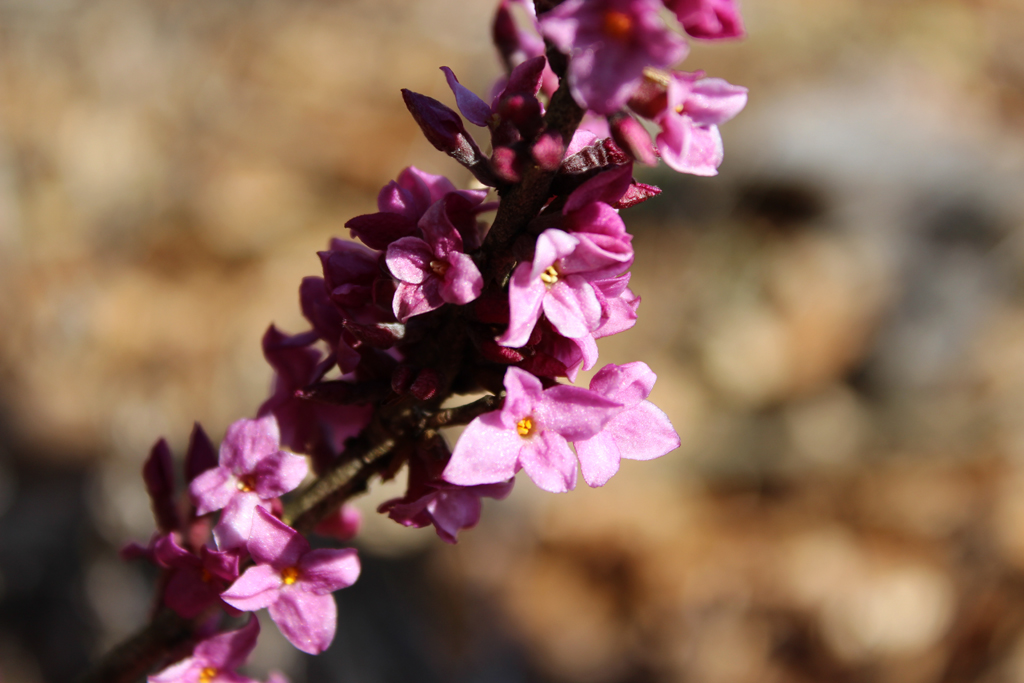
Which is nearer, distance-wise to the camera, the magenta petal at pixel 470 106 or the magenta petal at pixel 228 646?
the magenta petal at pixel 470 106

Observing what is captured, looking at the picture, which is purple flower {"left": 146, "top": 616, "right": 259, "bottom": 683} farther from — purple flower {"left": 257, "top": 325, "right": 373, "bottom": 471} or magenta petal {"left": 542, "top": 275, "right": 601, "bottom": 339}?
magenta petal {"left": 542, "top": 275, "right": 601, "bottom": 339}

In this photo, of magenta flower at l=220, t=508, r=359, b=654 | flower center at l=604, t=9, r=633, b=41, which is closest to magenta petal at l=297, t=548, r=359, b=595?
magenta flower at l=220, t=508, r=359, b=654

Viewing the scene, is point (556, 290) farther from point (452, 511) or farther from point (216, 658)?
point (216, 658)

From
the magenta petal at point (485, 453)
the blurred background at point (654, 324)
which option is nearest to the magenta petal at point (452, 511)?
the magenta petal at point (485, 453)

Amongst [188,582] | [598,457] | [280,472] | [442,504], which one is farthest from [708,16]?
[188,582]

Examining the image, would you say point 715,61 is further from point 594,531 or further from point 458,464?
point 458,464

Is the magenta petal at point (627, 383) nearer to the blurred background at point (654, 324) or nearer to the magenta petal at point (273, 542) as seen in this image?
the magenta petal at point (273, 542)
